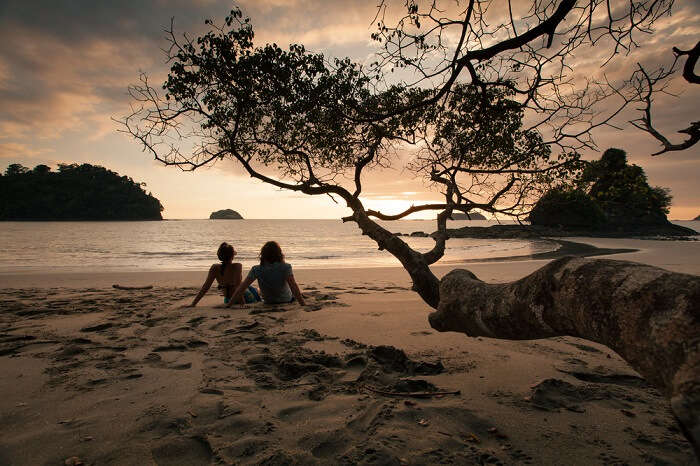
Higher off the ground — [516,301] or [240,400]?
[516,301]

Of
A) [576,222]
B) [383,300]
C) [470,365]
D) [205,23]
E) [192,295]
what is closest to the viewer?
[470,365]

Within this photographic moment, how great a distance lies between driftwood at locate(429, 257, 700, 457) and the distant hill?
14323 centimetres

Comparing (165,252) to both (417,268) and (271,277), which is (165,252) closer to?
(271,277)

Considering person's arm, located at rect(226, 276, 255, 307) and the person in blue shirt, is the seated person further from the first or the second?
the person in blue shirt

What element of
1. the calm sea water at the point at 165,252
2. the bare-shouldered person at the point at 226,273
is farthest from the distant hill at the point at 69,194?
the bare-shouldered person at the point at 226,273

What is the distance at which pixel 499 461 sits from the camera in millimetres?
2383

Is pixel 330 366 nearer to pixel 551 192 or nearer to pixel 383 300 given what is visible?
pixel 383 300

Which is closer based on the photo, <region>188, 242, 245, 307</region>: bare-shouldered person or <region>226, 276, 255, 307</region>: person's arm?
<region>226, 276, 255, 307</region>: person's arm

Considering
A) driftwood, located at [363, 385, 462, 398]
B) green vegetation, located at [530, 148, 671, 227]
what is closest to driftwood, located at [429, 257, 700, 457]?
driftwood, located at [363, 385, 462, 398]

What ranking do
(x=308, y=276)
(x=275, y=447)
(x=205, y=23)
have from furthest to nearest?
(x=308, y=276)
(x=205, y=23)
(x=275, y=447)

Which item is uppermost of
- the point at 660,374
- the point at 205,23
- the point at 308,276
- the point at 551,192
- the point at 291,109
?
the point at 205,23

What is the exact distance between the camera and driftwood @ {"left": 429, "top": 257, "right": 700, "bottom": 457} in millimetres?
1318

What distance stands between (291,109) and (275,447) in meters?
5.95

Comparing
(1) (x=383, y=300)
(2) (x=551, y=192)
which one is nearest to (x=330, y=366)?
(1) (x=383, y=300)
